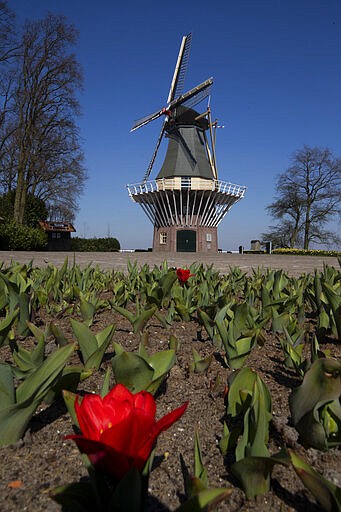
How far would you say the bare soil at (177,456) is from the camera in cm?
84

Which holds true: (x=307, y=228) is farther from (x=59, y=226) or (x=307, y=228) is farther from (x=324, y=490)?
(x=324, y=490)

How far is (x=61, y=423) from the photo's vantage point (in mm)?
1142

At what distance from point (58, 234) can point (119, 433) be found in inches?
1379

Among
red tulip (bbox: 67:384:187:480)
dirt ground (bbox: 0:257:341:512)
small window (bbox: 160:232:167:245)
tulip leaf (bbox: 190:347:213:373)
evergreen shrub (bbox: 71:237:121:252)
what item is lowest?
dirt ground (bbox: 0:257:341:512)

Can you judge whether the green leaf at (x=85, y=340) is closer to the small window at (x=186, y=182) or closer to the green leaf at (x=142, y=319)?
the green leaf at (x=142, y=319)

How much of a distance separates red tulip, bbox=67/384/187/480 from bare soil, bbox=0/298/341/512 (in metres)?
0.26

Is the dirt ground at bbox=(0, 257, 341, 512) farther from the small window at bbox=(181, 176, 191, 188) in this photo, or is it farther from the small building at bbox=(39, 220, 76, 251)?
the small building at bbox=(39, 220, 76, 251)

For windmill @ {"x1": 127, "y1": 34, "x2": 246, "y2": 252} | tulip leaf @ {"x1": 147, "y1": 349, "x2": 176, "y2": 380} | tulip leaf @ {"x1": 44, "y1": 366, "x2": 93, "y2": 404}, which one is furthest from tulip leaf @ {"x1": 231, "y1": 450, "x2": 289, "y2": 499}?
windmill @ {"x1": 127, "y1": 34, "x2": 246, "y2": 252}

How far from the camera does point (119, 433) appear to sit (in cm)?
61

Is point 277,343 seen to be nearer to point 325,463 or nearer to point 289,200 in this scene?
point 325,463

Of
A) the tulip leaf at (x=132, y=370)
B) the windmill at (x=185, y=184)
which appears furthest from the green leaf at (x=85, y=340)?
the windmill at (x=185, y=184)

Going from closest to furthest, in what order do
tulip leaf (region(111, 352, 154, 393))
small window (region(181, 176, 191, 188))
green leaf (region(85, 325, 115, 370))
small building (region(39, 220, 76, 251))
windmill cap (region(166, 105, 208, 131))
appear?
tulip leaf (region(111, 352, 154, 393)), green leaf (region(85, 325, 115, 370)), small window (region(181, 176, 191, 188)), small building (region(39, 220, 76, 251)), windmill cap (region(166, 105, 208, 131))

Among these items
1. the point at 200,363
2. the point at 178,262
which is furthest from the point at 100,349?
the point at 178,262

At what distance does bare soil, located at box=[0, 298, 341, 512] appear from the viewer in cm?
84
